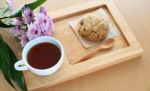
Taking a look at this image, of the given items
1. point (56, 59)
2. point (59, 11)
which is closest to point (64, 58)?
point (56, 59)

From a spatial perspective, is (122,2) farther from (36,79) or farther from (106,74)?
(36,79)

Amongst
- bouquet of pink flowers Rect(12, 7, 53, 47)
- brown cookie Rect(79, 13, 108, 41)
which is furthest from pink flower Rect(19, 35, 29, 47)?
brown cookie Rect(79, 13, 108, 41)

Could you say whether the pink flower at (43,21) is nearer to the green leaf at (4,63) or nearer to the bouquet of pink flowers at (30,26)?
the bouquet of pink flowers at (30,26)

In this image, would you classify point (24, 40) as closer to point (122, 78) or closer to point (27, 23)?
point (27, 23)

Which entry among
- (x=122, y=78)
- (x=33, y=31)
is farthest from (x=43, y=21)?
(x=122, y=78)

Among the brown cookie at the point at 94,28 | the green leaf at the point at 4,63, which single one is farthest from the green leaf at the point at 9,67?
the brown cookie at the point at 94,28

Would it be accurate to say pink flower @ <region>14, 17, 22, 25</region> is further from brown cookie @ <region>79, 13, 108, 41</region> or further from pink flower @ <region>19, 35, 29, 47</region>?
brown cookie @ <region>79, 13, 108, 41</region>
